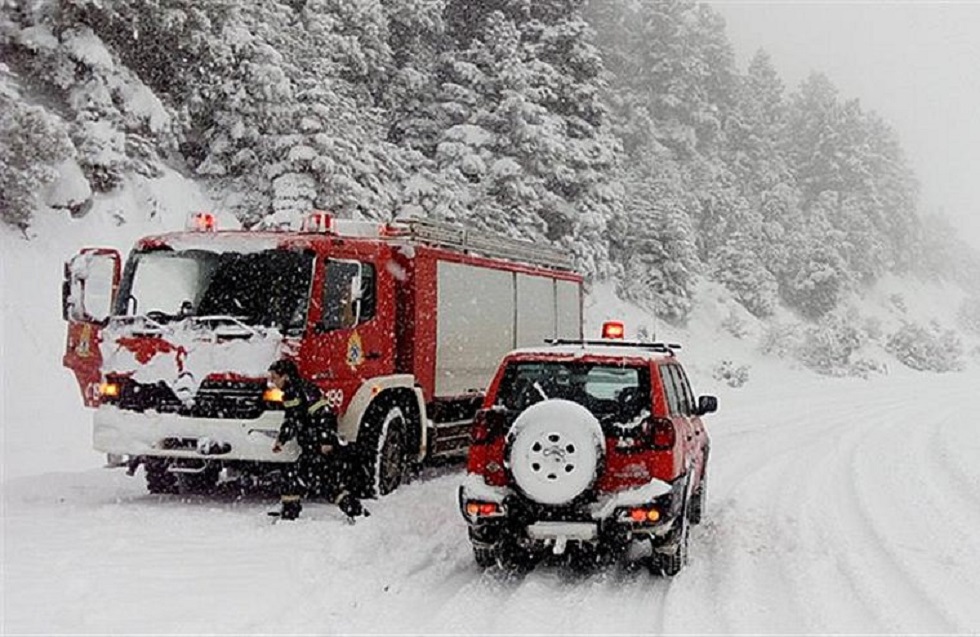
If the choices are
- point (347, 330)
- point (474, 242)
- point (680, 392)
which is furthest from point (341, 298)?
point (474, 242)

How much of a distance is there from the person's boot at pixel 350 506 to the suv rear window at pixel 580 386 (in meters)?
1.88

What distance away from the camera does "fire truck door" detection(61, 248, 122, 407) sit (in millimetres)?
10727

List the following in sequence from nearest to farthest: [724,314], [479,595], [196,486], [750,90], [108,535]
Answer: [479,595]
[108,535]
[196,486]
[724,314]
[750,90]

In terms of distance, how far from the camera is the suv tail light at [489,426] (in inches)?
326

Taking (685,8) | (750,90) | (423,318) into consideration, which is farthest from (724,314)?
(423,318)

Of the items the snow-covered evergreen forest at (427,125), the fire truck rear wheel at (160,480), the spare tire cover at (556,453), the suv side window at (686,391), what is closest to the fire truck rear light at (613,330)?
the suv side window at (686,391)

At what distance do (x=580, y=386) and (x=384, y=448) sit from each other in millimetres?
3175

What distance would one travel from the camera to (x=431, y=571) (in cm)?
835

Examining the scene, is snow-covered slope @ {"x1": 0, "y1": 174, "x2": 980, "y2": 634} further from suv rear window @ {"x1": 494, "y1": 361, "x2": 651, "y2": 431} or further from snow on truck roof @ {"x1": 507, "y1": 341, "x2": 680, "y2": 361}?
snow on truck roof @ {"x1": 507, "y1": 341, "x2": 680, "y2": 361}

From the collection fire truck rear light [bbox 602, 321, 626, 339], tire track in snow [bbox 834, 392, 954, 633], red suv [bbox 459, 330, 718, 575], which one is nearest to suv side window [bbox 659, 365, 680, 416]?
red suv [bbox 459, 330, 718, 575]

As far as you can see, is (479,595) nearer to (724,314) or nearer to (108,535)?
(108,535)

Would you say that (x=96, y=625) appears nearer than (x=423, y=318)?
Yes

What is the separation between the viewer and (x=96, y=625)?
6.39 m

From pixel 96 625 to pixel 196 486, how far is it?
5.43m
